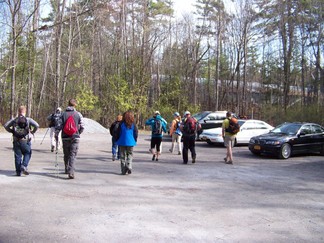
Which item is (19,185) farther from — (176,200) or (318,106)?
(318,106)

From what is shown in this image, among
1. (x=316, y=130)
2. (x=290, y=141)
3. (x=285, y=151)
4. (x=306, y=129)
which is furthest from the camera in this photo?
(x=316, y=130)

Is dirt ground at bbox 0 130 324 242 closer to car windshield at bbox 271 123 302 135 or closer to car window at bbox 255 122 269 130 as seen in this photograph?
car windshield at bbox 271 123 302 135

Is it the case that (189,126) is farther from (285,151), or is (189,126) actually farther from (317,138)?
(317,138)

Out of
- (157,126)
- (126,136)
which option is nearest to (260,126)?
(157,126)

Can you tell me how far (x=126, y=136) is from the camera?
9.59 meters

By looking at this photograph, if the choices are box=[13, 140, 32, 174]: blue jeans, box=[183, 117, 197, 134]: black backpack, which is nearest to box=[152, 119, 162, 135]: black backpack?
box=[183, 117, 197, 134]: black backpack

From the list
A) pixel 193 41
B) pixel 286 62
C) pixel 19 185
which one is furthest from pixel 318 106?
pixel 19 185

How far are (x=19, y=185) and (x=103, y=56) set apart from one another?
3216 cm

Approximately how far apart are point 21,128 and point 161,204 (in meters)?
4.16

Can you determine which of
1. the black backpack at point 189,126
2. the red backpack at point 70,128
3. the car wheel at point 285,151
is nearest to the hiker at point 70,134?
the red backpack at point 70,128

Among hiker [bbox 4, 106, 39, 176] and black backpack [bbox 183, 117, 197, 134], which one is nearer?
hiker [bbox 4, 106, 39, 176]

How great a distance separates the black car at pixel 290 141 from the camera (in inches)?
565

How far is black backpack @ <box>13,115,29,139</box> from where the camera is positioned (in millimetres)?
8703

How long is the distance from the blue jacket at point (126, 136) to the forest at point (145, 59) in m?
18.7
